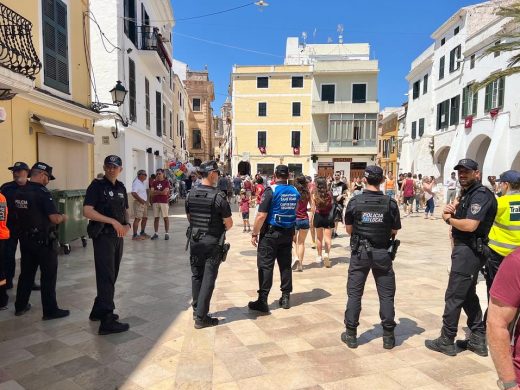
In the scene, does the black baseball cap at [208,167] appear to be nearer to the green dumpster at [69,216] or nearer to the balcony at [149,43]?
the green dumpster at [69,216]

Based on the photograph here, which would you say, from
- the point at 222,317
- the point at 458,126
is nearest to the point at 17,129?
the point at 222,317

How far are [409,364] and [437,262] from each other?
15.5 feet

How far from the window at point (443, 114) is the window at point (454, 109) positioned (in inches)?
17.3

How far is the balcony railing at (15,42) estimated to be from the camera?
20.6 ft

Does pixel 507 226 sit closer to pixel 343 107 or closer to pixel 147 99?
pixel 147 99

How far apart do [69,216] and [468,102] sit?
20.3 m

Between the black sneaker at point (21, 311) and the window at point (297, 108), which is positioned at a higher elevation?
the window at point (297, 108)

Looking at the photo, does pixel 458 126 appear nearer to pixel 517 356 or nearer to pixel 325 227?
pixel 325 227

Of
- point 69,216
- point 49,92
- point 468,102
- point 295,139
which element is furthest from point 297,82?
point 69,216

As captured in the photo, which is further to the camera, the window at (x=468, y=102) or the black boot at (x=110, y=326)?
the window at (x=468, y=102)

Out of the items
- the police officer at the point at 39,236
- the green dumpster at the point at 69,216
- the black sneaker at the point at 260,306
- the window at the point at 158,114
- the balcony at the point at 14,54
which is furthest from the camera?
the window at the point at 158,114

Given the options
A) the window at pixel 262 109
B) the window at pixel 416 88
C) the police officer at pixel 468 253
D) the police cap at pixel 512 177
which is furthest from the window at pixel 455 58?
the police officer at pixel 468 253

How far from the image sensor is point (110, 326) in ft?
13.5

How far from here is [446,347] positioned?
365 cm
